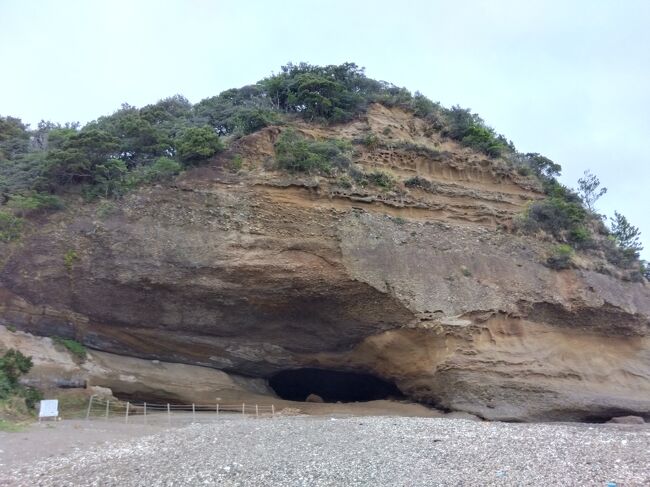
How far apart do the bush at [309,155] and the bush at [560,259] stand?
331 inches

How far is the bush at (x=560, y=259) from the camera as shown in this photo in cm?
2297

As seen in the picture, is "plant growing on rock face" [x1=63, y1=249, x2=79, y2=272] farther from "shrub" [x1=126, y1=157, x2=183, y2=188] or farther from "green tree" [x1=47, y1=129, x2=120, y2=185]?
"green tree" [x1=47, y1=129, x2=120, y2=185]

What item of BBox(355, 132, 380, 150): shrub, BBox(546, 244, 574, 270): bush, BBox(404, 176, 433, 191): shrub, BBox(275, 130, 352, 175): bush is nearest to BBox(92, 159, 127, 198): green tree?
BBox(275, 130, 352, 175): bush

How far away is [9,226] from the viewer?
1973cm

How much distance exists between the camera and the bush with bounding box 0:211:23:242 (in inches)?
767

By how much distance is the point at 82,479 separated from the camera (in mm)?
10336

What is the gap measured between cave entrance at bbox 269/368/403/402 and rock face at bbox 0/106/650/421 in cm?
234

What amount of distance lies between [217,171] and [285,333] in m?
6.11

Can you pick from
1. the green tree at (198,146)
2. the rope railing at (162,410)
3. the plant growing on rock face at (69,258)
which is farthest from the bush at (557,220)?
the plant growing on rock face at (69,258)

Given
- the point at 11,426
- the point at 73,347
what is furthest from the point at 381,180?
the point at 11,426

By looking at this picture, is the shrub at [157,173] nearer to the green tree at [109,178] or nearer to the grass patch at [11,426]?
the green tree at [109,178]

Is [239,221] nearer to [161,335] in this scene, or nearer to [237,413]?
[161,335]

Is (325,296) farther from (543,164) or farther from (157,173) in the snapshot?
(543,164)

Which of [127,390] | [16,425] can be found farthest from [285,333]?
[16,425]
